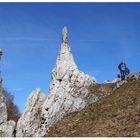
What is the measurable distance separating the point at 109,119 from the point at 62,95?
50514mm

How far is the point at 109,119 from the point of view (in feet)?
72.6

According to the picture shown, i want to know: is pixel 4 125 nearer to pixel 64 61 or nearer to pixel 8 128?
pixel 8 128

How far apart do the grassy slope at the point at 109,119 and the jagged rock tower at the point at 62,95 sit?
→ 37.5m

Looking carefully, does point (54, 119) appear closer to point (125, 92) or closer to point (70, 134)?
point (125, 92)

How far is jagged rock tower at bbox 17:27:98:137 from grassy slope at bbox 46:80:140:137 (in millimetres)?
37532

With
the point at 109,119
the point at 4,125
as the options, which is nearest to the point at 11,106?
the point at 4,125

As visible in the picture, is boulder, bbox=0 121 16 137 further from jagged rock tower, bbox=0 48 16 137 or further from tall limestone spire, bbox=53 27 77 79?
tall limestone spire, bbox=53 27 77 79

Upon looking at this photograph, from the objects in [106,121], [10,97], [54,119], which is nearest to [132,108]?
[106,121]

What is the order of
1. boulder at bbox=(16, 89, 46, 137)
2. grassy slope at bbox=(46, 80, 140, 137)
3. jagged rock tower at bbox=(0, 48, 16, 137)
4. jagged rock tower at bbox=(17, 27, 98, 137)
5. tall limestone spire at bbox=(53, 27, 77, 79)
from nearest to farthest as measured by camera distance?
grassy slope at bbox=(46, 80, 140, 137) < jagged rock tower at bbox=(17, 27, 98, 137) < boulder at bbox=(16, 89, 46, 137) < jagged rock tower at bbox=(0, 48, 16, 137) < tall limestone spire at bbox=(53, 27, 77, 79)

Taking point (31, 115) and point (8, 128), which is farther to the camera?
point (8, 128)

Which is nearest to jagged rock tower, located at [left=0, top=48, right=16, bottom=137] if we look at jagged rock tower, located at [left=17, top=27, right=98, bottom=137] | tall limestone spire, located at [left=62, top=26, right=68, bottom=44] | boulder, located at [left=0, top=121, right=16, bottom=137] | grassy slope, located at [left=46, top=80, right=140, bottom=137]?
boulder, located at [left=0, top=121, right=16, bottom=137]

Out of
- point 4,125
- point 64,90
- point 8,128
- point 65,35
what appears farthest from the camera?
point 65,35

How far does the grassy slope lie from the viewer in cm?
2018

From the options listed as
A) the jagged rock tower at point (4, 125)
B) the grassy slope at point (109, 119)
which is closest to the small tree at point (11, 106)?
the jagged rock tower at point (4, 125)
